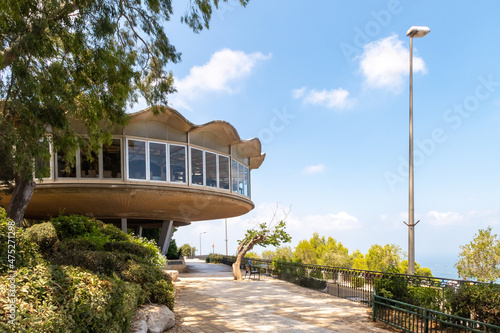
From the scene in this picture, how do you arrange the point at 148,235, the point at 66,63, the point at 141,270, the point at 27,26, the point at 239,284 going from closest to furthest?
the point at 27,26 → the point at 141,270 → the point at 66,63 → the point at 239,284 → the point at 148,235

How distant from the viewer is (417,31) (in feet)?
50.6

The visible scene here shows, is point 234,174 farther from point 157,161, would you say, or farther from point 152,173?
point 152,173

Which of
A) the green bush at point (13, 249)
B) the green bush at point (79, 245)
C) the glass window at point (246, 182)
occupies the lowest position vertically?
the green bush at point (79, 245)

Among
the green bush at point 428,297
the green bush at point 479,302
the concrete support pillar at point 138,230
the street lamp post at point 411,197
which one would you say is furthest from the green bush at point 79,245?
the concrete support pillar at point 138,230

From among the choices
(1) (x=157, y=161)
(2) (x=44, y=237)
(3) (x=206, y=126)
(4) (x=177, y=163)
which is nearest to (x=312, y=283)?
(4) (x=177, y=163)

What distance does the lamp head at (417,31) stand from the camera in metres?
15.2

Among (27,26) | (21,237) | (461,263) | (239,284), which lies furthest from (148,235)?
(21,237)

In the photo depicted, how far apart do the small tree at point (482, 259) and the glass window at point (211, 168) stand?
17.5 meters

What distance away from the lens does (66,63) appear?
37.4ft

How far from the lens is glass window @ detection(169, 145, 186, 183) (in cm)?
2066

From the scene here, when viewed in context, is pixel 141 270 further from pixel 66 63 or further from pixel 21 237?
pixel 66 63

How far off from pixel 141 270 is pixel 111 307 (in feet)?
12.9

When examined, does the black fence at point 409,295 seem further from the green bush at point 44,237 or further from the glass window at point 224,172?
the green bush at point 44,237

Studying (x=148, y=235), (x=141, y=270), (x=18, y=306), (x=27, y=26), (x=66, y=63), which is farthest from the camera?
(x=148, y=235)
